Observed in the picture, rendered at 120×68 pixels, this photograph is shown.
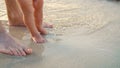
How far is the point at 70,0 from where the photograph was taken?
496 cm

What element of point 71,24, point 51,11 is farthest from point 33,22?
point 51,11

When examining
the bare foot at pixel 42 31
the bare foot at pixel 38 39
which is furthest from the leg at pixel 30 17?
the bare foot at pixel 42 31

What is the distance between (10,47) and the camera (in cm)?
243

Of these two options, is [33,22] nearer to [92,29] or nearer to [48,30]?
[48,30]

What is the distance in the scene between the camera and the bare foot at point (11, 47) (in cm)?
234

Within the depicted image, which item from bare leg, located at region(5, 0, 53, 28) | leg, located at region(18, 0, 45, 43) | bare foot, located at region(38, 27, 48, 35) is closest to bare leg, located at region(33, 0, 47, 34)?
bare foot, located at region(38, 27, 48, 35)

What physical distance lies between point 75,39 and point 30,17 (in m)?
0.46

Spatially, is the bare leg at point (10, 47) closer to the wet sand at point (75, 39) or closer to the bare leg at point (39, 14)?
the wet sand at point (75, 39)

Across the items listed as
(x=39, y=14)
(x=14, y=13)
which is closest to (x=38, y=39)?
(x=39, y=14)

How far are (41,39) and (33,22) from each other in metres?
0.17

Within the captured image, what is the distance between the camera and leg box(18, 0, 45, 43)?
256 cm

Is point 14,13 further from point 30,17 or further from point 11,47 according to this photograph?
point 11,47

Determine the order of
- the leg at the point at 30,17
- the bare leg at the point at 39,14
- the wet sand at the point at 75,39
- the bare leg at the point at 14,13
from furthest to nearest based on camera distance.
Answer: the bare leg at the point at 14,13, the bare leg at the point at 39,14, the leg at the point at 30,17, the wet sand at the point at 75,39

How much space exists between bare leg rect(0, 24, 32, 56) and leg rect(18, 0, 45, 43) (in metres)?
0.24
